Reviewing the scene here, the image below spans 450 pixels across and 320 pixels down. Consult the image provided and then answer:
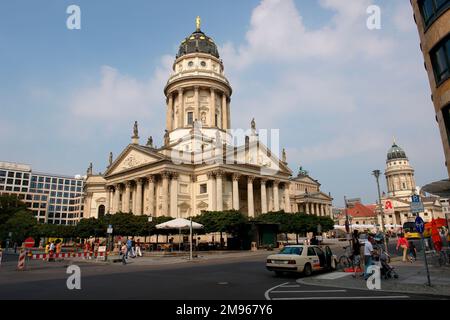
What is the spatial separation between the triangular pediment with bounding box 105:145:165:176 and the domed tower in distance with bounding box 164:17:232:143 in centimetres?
893

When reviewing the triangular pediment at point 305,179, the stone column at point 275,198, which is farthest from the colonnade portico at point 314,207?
the stone column at point 275,198

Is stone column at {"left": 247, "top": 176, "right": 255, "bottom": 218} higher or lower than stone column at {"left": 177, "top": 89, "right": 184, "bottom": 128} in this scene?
lower

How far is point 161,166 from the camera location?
5047 centimetres

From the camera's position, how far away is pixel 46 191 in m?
128

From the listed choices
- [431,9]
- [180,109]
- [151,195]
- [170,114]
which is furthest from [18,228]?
[431,9]

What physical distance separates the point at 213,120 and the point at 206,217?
1105 inches

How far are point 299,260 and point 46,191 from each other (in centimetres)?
13368

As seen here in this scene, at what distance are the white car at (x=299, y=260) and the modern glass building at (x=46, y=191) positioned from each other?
11487cm

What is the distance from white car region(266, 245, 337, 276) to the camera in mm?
15648

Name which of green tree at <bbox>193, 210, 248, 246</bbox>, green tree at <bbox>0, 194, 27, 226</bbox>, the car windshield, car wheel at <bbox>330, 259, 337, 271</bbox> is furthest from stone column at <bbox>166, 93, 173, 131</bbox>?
the car windshield

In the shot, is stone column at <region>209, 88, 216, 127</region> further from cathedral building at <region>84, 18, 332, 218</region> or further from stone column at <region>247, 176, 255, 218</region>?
stone column at <region>247, 176, 255, 218</region>

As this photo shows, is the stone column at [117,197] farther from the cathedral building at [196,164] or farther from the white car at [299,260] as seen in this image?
the white car at [299,260]

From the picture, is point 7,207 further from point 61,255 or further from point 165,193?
point 61,255
